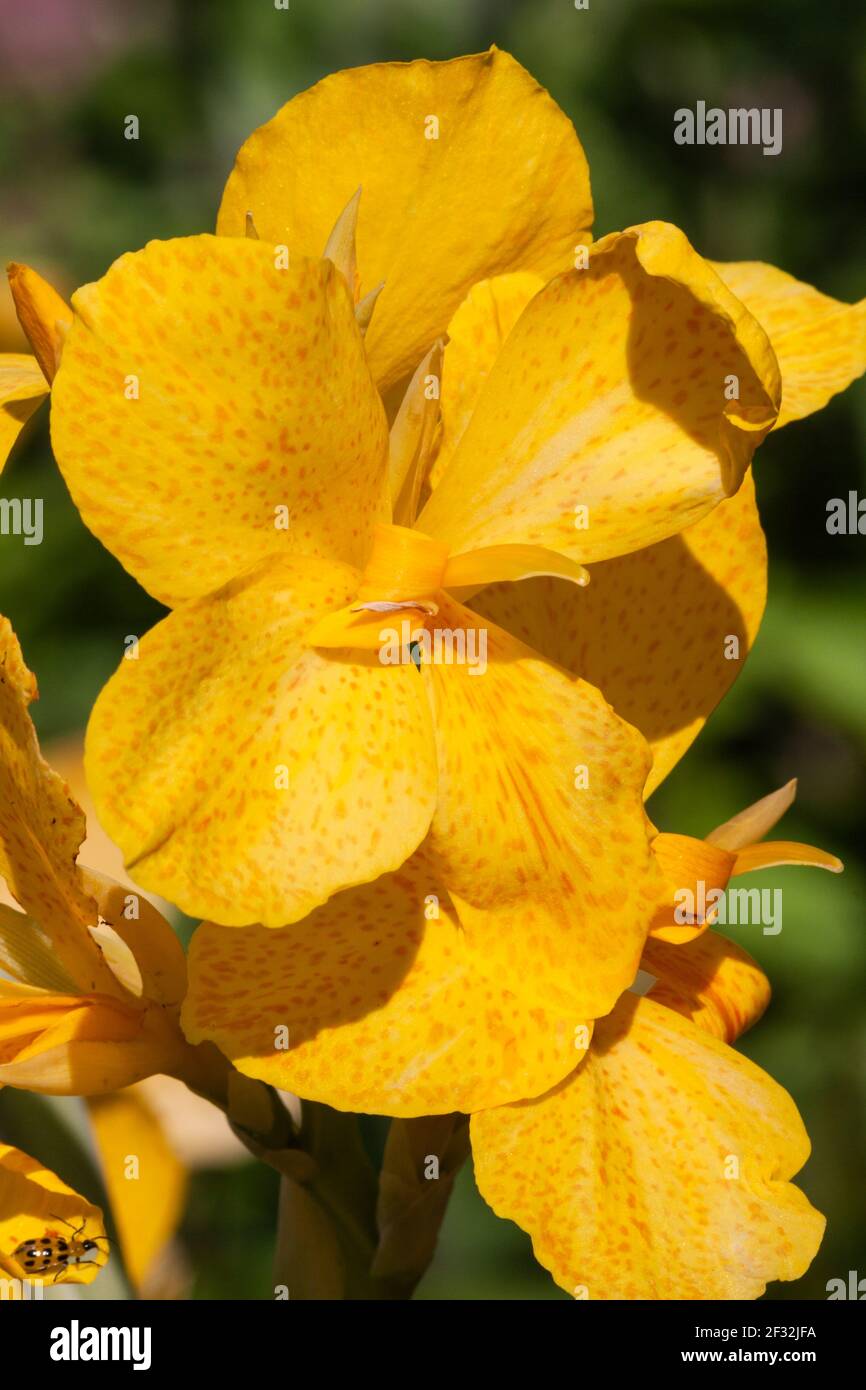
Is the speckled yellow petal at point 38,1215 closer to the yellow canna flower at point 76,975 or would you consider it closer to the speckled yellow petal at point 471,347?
the yellow canna flower at point 76,975

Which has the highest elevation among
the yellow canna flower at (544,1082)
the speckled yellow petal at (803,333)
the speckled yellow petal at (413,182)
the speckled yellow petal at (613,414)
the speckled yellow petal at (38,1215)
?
the speckled yellow petal at (413,182)

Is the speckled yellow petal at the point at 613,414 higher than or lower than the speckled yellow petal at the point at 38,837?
higher

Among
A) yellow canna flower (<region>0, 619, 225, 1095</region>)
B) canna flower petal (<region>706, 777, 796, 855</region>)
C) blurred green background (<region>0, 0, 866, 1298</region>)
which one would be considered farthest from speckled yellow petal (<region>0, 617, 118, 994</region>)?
blurred green background (<region>0, 0, 866, 1298</region>)

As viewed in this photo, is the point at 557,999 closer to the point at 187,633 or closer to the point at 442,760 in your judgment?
the point at 442,760

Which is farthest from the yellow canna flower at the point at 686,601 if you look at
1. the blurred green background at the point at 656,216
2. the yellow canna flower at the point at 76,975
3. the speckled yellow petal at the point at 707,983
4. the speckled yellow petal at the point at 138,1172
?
the blurred green background at the point at 656,216

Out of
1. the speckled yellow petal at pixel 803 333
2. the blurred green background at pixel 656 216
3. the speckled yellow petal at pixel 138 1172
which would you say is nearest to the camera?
the speckled yellow petal at pixel 803 333

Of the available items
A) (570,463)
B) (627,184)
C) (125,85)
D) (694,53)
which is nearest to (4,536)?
(125,85)

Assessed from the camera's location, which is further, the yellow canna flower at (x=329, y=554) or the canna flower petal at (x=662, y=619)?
the canna flower petal at (x=662, y=619)
